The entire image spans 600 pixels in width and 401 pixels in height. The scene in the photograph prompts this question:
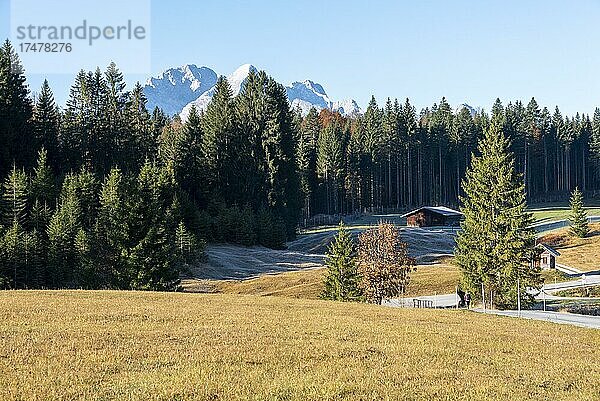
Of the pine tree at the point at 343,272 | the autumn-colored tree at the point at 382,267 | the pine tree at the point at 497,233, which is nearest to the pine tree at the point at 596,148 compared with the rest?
the pine tree at the point at 497,233

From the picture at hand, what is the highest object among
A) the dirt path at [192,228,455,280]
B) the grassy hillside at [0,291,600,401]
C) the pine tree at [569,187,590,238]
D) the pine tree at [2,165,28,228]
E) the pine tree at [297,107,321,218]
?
the pine tree at [297,107,321,218]

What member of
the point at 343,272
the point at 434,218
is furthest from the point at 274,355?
the point at 434,218

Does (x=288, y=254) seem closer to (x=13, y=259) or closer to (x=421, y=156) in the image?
(x=13, y=259)

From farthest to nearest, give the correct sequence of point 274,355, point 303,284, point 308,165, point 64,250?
point 308,165 → point 303,284 → point 64,250 → point 274,355

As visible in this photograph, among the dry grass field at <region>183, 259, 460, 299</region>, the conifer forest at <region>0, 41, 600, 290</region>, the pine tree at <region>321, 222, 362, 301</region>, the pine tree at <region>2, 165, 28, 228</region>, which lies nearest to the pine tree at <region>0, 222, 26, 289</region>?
the conifer forest at <region>0, 41, 600, 290</region>

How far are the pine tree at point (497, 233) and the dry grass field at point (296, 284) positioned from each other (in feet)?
43.9

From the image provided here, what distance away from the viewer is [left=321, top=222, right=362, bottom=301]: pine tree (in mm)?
49844

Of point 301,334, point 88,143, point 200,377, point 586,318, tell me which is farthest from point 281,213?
point 200,377

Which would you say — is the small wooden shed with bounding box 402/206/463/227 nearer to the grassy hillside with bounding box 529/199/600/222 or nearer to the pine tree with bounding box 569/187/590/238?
the grassy hillside with bounding box 529/199/600/222

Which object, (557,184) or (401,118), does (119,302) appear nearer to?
(401,118)

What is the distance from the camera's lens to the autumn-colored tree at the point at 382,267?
52.9m

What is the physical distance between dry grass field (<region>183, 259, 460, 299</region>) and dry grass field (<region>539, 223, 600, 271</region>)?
60.3ft

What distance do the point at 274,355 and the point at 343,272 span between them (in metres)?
31.6

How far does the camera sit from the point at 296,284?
217ft
